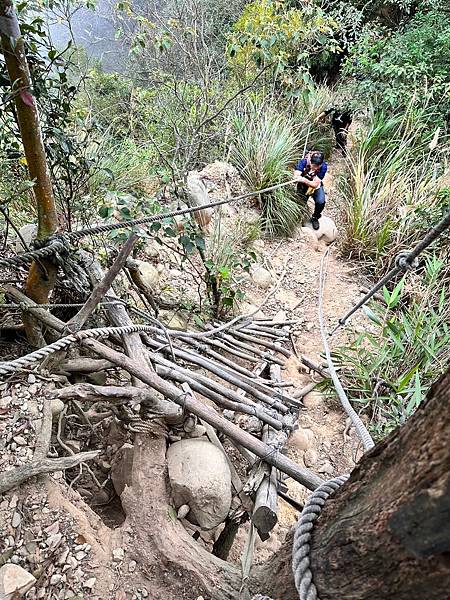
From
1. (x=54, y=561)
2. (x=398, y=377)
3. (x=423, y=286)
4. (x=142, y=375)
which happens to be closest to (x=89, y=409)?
(x=142, y=375)

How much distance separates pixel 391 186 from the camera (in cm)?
375

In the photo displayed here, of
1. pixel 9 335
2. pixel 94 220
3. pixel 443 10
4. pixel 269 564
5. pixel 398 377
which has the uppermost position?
pixel 443 10

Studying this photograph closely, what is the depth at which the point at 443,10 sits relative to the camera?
4.72 metres

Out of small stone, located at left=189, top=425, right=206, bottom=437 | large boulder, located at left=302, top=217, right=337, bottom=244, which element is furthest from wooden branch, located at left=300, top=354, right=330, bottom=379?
large boulder, located at left=302, top=217, right=337, bottom=244

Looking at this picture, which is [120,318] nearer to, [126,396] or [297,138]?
[126,396]

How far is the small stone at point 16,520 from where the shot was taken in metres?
1.20

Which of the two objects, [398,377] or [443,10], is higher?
[443,10]

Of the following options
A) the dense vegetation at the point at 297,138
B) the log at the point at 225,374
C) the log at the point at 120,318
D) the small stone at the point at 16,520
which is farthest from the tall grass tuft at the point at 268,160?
the small stone at the point at 16,520

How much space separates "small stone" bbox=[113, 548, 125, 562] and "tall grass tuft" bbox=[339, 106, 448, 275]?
290 cm

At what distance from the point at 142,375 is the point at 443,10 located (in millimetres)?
5363

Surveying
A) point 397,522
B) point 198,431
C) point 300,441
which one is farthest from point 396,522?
point 300,441

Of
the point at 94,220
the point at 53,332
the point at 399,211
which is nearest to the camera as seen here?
the point at 53,332

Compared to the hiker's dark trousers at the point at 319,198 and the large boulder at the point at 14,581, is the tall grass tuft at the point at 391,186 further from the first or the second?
the large boulder at the point at 14,581

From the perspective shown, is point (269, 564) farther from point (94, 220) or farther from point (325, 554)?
point (94, 220)
